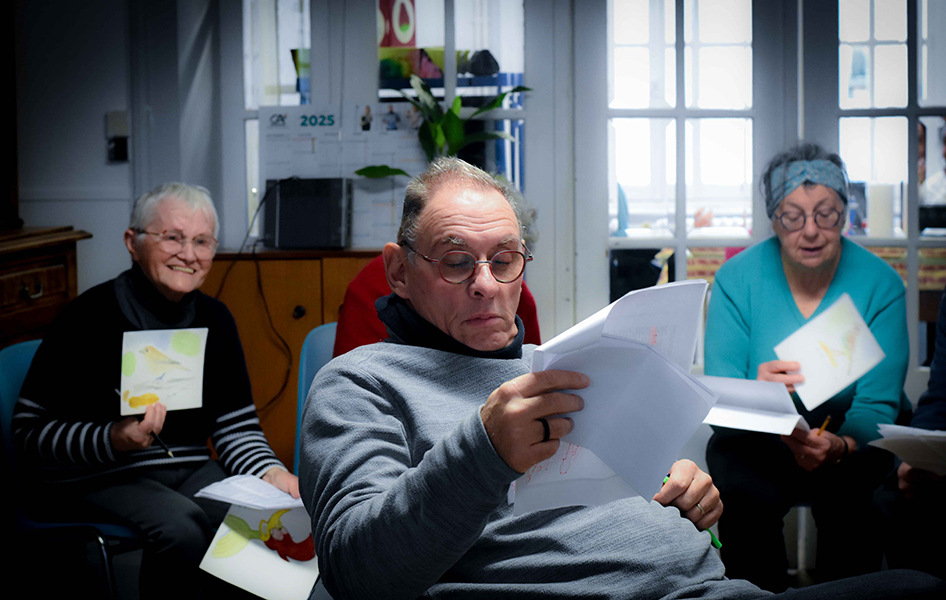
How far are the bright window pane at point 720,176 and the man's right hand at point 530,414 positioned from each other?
2.09 m

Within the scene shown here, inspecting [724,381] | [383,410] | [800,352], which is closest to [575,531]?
[383,410]

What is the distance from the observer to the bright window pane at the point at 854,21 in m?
2.49

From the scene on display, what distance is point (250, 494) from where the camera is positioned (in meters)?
1.39

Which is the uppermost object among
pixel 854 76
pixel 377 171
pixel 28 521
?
pixel 854 76

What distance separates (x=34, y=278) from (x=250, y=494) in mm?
1282

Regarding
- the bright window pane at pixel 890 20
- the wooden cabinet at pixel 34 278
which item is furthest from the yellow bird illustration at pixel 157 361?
the bright window pane at pixel 890 20

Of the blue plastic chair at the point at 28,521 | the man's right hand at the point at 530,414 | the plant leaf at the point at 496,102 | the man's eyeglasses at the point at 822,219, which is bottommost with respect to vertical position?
the blue plastic chair at the point at 28,521

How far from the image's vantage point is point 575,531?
100 centimetres

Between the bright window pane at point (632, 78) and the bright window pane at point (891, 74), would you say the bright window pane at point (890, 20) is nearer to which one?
the bright window pane at point (891, 74)

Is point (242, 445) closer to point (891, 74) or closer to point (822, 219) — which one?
point (822, 219)

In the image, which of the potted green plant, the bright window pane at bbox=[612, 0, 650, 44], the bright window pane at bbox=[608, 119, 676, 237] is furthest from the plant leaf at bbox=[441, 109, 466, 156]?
the bright window pane at bbox=[612, 0, 650, 44]

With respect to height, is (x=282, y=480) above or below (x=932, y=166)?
below

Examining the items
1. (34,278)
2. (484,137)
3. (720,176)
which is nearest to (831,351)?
(720,176)

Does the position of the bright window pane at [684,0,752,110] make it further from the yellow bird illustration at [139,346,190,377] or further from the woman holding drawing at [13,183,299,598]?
the yellow bird illustration at [139,346,190,377]
